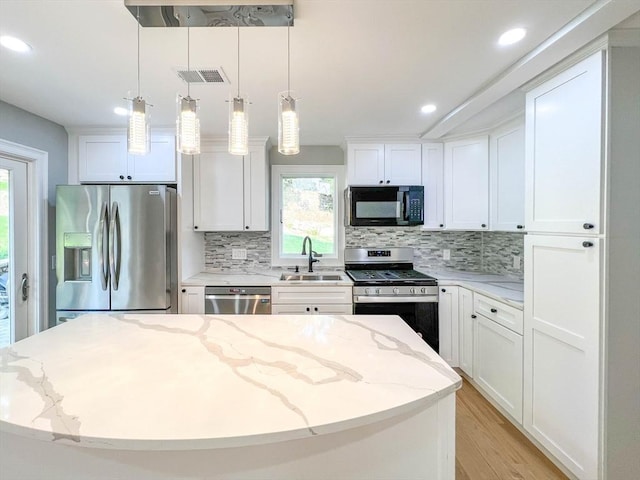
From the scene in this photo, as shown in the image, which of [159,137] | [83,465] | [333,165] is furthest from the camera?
[333,165]

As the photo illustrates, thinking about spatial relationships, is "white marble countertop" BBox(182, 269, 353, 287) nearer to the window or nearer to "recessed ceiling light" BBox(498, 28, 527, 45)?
the window

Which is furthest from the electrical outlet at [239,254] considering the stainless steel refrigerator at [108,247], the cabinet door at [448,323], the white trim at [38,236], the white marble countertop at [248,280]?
the cabinet door at [448,323]

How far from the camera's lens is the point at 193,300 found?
2.84m

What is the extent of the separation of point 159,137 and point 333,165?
180 cm

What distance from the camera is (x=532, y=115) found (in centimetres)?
192

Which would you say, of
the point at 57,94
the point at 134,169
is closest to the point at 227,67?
the point at 57,94

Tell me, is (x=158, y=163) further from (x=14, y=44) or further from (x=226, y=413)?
(x=226, y=413)

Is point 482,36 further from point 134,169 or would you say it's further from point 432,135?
point 134,169

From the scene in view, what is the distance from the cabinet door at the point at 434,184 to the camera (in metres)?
3.21

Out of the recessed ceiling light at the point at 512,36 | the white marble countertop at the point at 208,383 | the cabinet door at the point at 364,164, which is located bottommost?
the white marble countertop at the point at 208,383

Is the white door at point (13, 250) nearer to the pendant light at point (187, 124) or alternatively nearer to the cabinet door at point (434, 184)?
the pendant light at point (187, 124)

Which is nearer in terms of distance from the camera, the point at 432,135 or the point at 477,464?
the point at 477,464

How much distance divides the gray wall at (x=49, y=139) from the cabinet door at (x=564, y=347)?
3.80m

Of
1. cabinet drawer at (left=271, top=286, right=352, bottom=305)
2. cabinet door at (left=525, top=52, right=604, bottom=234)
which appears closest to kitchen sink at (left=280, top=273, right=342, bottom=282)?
cabinet drawer at (left=271, top=286, right=352, bottom=305)
